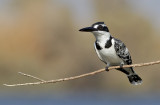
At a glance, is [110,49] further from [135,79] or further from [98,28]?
[135,79]

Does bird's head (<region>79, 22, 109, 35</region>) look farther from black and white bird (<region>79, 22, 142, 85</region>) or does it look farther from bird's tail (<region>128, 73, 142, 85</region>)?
bird's tail (<region>128, 73, 142, 85</region>)

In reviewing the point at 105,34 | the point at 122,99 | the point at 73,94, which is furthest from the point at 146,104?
the point at 105,34

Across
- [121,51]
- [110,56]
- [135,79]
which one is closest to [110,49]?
[110,56]

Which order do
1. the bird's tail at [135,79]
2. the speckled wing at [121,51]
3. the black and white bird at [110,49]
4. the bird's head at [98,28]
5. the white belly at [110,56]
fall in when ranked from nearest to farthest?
1. the bird's head at [98,28]
2. the black and white bird at [110,49]
3. the white belly at [110,56]
4. the speckled wing at [121,51]
5. the bird's tail at [135,79]

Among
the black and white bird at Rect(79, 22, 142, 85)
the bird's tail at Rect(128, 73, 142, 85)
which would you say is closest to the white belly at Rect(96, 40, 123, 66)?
the black and white bird at Rect(79, 22, 142, 85)

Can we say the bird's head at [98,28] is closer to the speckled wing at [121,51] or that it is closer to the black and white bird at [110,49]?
the black and white bird at [110,49]

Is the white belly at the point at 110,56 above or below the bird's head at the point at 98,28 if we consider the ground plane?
below

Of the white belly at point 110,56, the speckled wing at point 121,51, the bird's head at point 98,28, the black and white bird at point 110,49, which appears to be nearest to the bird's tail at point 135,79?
the black and white bird at point 110,49

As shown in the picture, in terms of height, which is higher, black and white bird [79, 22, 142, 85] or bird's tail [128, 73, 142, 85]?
black and white bird [79, 22, 142, 85]

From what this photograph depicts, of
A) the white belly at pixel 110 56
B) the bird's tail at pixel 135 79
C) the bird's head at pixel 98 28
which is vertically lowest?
the bird's tail at pixel 135 79

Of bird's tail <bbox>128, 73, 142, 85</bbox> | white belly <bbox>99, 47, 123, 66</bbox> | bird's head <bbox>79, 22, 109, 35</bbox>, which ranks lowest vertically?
bird's tail <bbox>128, 73, 142, 85</bbox>

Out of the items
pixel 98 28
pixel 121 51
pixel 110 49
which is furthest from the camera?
pixel 121 51

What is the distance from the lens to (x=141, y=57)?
1909cm

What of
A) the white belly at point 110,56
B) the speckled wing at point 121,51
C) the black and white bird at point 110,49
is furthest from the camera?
the speckled wing at point 121,51
